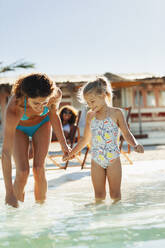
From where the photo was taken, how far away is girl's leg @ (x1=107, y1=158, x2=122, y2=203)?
379cm

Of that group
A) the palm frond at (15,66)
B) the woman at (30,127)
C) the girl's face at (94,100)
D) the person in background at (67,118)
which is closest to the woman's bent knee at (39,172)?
the woman at (30,127)

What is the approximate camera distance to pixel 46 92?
10.5 ft

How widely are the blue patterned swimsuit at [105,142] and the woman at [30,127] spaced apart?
0.30 metres

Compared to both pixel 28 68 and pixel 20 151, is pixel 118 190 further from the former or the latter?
pixel 28 68

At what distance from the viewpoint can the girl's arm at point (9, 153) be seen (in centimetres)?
316

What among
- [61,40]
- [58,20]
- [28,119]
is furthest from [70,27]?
[28,119]

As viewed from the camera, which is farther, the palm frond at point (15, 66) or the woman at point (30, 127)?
the palm frond at point (15, 66)

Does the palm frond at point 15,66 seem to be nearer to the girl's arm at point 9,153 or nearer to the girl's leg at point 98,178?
the girl's leg at point 98,178

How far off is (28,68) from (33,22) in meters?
10.7

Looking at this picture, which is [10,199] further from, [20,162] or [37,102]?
[37,102]

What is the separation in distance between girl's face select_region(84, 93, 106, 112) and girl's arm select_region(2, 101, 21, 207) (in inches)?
31.3

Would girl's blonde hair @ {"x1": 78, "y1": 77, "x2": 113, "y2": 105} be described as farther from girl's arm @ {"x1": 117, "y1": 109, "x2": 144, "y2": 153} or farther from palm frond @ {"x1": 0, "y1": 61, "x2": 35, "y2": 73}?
palm frond @ {"x1": 0, "y1": 61, "x2": 35, "y2": 73}

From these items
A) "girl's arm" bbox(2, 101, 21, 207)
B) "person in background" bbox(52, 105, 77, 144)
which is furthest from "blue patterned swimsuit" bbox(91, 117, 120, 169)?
"person in background" bbox(52, 105, 77, 144)

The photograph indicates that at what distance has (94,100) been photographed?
3797 millimetres
